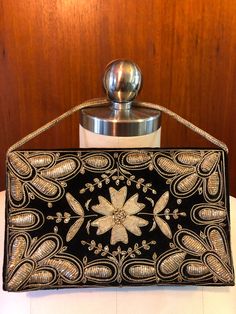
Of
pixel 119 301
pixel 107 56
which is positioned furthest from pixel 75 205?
pixel 107 56

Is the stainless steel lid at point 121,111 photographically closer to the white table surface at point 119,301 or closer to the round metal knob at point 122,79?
the round metal knob at point 122,79

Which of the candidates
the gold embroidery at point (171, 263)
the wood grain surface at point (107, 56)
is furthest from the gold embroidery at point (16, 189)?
the wood grain surface at point (107, 56)

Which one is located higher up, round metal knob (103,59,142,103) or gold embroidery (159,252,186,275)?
round metal knob (103,59,142,103)

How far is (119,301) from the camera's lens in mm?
510

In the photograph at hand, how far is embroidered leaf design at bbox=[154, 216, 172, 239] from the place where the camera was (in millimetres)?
→ 508

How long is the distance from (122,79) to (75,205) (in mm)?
190

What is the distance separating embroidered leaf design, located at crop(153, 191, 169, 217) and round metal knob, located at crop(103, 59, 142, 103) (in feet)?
0.51

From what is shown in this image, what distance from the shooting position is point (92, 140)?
582 mm

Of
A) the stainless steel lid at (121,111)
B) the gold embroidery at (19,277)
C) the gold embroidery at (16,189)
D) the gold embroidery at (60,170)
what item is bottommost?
the gold embroidery at (19,277)

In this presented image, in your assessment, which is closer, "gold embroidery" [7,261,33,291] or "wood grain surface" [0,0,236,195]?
"gold embroidery" [7,261,33,291]

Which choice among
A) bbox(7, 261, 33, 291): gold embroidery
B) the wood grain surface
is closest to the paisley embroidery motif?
bbox(7, 261, 33, 291): gold embroidery

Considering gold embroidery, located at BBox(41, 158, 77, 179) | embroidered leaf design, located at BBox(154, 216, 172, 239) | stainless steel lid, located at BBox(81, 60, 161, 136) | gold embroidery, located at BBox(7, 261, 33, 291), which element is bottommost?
gold embroidery, located at BBox(7, 261, 33, 291)

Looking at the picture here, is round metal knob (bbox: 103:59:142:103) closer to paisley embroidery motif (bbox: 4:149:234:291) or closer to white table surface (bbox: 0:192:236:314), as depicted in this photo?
paisley embroidery motif (bbox: 4:149:234:291)

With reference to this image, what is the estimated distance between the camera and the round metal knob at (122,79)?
20.4 inches
